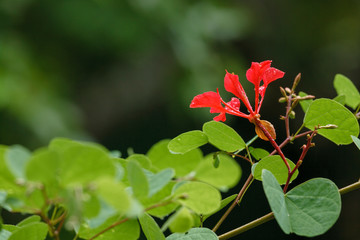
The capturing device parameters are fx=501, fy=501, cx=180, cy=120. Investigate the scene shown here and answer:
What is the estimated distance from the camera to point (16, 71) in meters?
2.03

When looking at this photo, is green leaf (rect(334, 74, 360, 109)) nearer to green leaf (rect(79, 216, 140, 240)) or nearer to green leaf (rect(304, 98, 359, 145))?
green leaf (rect(304, 98, 359, 145))

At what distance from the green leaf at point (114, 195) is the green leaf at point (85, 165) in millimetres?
10

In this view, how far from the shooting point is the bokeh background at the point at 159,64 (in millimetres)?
2100

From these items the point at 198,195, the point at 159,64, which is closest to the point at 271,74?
the point at 198,195

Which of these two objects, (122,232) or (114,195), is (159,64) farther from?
(114,195)

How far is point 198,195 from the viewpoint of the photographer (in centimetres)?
30

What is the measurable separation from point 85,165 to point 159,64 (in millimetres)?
2601

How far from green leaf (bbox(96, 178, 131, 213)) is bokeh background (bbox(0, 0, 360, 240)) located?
170 cm

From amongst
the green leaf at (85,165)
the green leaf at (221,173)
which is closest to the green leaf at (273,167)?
the green leaf at (221,173)

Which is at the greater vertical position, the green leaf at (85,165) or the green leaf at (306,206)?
the green leaf at (85,165)

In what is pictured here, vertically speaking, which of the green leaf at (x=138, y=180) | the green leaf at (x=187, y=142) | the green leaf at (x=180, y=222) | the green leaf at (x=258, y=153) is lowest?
the green leaf at (x=258, y=153)

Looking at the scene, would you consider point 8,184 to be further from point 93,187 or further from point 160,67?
point 160,67

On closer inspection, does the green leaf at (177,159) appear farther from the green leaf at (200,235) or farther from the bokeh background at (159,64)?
the bokeh background at (159,64)

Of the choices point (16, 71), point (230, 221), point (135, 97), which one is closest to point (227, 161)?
point (16, 71)
